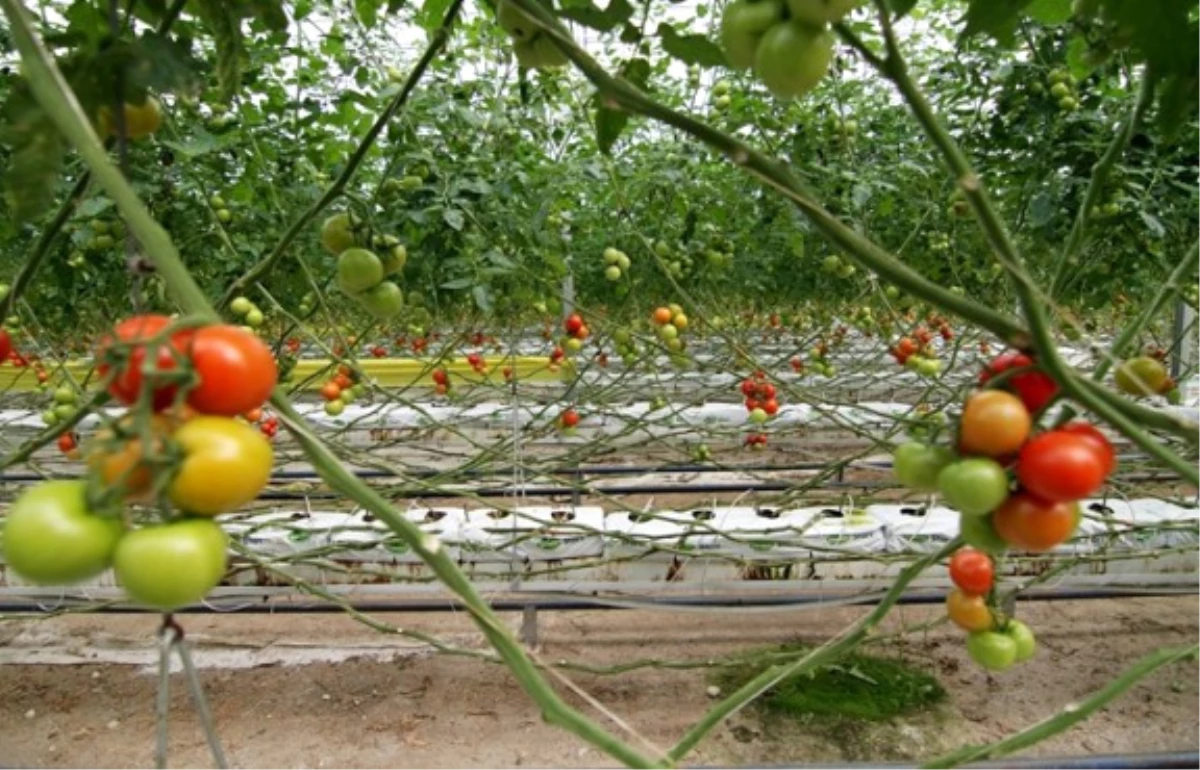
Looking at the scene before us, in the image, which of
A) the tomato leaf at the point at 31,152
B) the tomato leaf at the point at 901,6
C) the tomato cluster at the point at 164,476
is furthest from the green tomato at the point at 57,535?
the tomato leaf at the point at 901,6

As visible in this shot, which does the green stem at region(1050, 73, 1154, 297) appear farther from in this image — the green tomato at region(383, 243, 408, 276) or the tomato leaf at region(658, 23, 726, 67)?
the green tomato at region(383, 243, 408, 276)

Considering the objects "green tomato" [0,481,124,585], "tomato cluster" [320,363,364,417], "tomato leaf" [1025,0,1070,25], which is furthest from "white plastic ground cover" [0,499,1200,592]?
"green tomato" [0,481,124,585]

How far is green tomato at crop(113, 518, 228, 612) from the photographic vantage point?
37 centimetres

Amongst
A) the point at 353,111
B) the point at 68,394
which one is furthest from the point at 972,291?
the point at 68,394

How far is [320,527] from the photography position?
2688 mm

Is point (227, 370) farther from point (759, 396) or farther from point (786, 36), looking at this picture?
point (759, 396)

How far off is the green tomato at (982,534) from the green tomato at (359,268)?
0.76 metres

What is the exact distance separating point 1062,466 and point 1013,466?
1.9 inches

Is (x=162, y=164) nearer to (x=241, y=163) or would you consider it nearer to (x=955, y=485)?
(x=241, y=163)

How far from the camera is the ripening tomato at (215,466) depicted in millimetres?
359

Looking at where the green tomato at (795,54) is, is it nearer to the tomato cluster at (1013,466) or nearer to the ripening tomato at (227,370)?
the tomato cluster at (1013,466)

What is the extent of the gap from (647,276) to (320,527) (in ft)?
8.05

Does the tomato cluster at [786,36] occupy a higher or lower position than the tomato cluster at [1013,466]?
higher

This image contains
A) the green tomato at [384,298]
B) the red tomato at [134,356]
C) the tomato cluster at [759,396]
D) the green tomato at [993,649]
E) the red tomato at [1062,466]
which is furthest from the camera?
the tomato cluster at [759,396]
